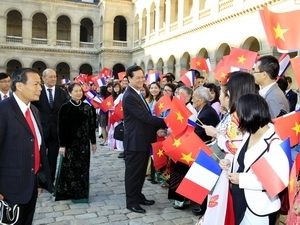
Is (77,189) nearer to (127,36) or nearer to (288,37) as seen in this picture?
(288,37)

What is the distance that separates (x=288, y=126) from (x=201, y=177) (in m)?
0.91

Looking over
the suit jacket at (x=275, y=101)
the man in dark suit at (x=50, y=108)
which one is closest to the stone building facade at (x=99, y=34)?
the man in dark suit at (x=50, y=108)

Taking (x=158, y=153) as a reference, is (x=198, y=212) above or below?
below

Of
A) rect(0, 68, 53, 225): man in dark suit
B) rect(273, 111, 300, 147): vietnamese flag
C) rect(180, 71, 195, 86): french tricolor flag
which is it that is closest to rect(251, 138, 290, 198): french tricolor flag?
rect(273, 111, 300, 147): vietnamese flag

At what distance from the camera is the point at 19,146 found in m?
2.83

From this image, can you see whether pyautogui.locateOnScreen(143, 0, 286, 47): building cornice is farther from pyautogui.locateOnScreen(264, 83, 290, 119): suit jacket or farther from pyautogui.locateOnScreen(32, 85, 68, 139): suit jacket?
pyautogui.locateOnScreen(264, 83, 290, 119): suit jacket

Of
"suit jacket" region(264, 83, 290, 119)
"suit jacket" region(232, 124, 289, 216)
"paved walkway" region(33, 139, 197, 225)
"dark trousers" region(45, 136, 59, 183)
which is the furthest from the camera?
"dark trousers" region(45, 136, 59, 183)

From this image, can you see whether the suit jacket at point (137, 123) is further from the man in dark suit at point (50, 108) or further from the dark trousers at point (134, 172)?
the man in dark suit at point (50, 108)


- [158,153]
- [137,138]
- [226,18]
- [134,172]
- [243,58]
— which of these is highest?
[226,18]

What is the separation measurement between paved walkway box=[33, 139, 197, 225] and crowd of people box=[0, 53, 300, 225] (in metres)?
0.15

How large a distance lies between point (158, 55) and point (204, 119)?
21603 millimetres

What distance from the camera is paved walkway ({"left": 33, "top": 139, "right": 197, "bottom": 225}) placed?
14.4 ft

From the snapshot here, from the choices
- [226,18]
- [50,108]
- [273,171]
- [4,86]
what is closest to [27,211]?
[273,171]

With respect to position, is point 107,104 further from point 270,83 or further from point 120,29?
point 120,29
